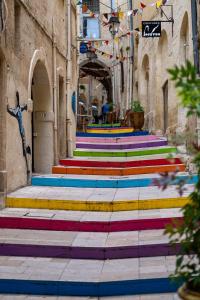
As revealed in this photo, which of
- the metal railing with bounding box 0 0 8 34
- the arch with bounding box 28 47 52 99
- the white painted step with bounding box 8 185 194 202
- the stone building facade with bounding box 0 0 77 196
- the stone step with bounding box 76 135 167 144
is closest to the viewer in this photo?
the metal railing with bounding box 0 0 8 34

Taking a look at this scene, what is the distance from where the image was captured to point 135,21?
26109mm

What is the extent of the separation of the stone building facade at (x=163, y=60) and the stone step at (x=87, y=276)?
26.5 ft

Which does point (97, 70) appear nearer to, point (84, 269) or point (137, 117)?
point (137, 117)

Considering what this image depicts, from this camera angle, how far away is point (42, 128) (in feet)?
42.5

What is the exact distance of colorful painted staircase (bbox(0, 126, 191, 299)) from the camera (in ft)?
17.3

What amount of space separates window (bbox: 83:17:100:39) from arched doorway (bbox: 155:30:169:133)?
16.1 m

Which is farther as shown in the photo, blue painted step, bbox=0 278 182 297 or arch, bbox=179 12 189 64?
arch, bbox=179 12 189 64

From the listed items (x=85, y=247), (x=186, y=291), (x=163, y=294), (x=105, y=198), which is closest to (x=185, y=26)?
(x=105, y=198)

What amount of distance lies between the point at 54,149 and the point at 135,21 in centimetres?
1453

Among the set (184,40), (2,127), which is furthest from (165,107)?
(2,127)

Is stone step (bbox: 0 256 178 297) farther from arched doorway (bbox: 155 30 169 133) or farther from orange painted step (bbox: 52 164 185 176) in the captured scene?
arched doorway (bbox: 155 30 169 133)

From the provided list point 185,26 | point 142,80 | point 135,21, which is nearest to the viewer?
point 185,26

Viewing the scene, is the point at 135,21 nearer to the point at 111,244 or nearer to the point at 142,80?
the point at 142,80

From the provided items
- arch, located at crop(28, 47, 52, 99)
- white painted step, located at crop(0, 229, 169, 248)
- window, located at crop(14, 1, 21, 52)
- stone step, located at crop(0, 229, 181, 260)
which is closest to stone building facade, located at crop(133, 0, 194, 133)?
arch, located at crop(28, 47, 52, 99)
